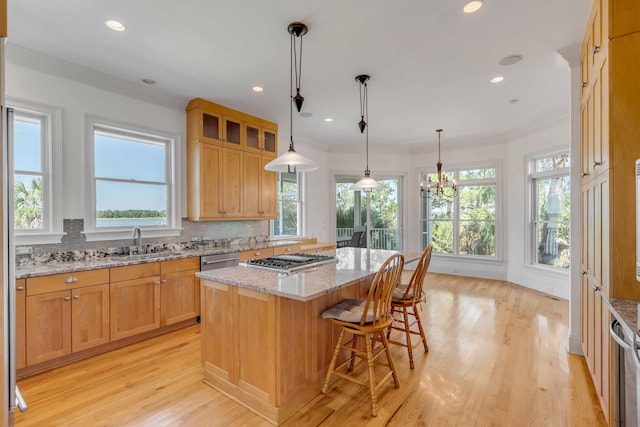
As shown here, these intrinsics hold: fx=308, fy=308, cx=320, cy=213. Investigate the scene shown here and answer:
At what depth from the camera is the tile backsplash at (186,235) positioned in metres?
3.12

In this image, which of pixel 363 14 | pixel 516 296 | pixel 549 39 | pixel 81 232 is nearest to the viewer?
pixel 363 14

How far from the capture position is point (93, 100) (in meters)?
3.33

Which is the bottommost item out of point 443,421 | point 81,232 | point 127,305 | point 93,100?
point 443,421

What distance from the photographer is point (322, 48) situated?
2783mm

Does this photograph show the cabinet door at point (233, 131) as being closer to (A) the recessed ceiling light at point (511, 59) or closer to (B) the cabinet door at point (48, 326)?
(B) the cabinet door at point (48, 326)

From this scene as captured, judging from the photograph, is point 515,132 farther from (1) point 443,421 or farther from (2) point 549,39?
(1) point 443,421

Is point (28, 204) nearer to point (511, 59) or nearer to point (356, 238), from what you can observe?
point (511, 59)

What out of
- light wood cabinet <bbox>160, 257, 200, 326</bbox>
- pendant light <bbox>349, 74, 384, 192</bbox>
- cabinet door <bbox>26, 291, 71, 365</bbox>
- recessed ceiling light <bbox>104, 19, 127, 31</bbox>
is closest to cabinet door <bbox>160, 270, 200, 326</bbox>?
light wood cabinet <bbox>160, 257, 200, 326</bbox>

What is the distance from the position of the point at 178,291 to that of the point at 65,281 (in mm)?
1054

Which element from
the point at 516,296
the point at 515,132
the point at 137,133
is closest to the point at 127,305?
the point at 137,133

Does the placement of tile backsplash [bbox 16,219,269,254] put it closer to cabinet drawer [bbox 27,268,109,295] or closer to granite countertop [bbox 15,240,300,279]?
granite countertop [bbox 15,240,300,279]

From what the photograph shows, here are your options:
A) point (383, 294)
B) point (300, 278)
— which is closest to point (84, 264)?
point (300, 278)

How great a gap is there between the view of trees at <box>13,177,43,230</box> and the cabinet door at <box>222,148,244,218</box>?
190cm

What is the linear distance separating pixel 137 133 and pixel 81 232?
1.31 metres
